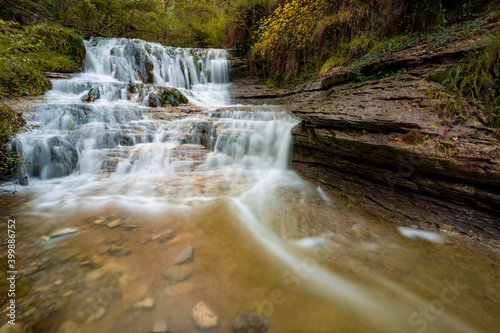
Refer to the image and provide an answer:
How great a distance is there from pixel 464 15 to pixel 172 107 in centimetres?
893

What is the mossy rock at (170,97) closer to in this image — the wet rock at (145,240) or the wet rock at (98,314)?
the wet rock at (145,240)

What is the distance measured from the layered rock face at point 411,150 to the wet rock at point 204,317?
2.84 meters

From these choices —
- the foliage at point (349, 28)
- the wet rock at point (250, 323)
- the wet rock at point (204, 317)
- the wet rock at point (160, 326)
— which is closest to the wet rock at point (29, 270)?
the wet rock at point (160, 326)

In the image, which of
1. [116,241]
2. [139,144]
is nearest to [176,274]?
[116,241]

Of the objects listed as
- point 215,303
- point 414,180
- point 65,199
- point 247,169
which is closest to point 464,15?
point 414,180

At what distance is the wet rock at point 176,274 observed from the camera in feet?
5.43

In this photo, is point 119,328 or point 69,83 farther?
point 69,83

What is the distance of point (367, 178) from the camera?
3383mm

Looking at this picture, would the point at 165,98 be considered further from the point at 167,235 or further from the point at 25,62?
the point at 167,235

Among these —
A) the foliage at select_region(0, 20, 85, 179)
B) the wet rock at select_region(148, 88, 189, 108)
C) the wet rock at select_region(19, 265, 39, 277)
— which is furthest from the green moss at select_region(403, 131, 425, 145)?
the wet rock at select_region(148, 88, 189, 108)

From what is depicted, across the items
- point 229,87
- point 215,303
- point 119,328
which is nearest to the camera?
point 119,328

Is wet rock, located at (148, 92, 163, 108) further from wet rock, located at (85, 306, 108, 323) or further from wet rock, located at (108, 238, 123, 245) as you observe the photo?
wet rock, located at (85, 306, 108, 323)

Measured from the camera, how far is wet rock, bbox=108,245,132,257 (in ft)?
6.30

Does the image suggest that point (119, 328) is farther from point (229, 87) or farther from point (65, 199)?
point (229, 87)
